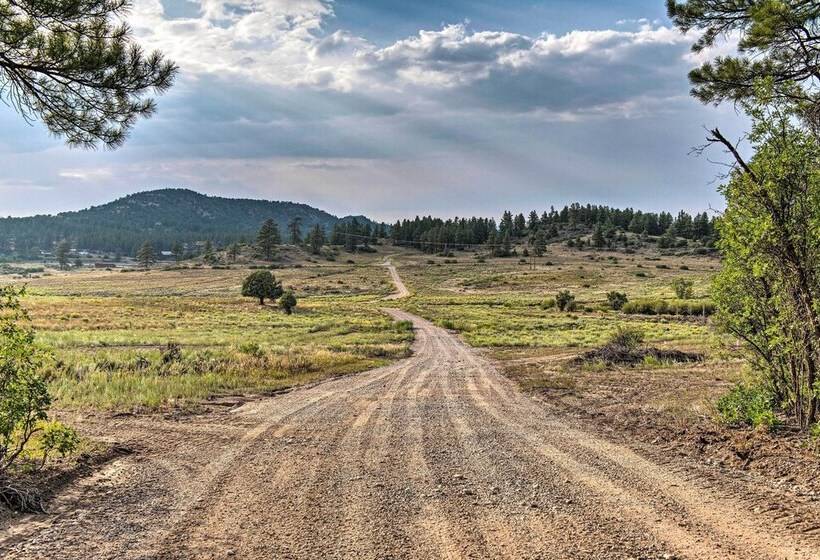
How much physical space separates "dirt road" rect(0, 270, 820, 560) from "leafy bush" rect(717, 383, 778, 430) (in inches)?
89.2

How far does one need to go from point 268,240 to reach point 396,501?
541 feet

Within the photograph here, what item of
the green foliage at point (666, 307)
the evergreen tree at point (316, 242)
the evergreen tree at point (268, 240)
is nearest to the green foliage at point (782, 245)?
the green foliage at point (666, 307)

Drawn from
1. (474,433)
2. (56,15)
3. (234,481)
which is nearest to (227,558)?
(234,481)

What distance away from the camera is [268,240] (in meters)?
165

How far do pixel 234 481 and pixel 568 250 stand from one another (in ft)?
598

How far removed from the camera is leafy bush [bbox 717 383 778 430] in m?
8.89

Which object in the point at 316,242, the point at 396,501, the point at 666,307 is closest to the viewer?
the point at 396,501

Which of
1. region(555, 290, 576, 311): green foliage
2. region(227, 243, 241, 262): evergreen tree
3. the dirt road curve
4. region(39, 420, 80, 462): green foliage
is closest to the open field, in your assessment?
region(39, 420, 80, 462): green foliage

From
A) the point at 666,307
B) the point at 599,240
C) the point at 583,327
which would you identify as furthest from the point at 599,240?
the point at 583,327

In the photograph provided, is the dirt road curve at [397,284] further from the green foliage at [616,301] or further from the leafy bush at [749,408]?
the leafy bush at [749,408]

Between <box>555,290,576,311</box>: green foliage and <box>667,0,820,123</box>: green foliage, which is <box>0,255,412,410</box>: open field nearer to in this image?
<box>667,0,820,123</box>: green foliage

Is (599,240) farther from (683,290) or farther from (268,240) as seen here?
(683,290)

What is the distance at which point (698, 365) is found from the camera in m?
20.4

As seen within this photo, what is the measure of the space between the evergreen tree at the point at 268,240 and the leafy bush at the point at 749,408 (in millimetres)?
161574
